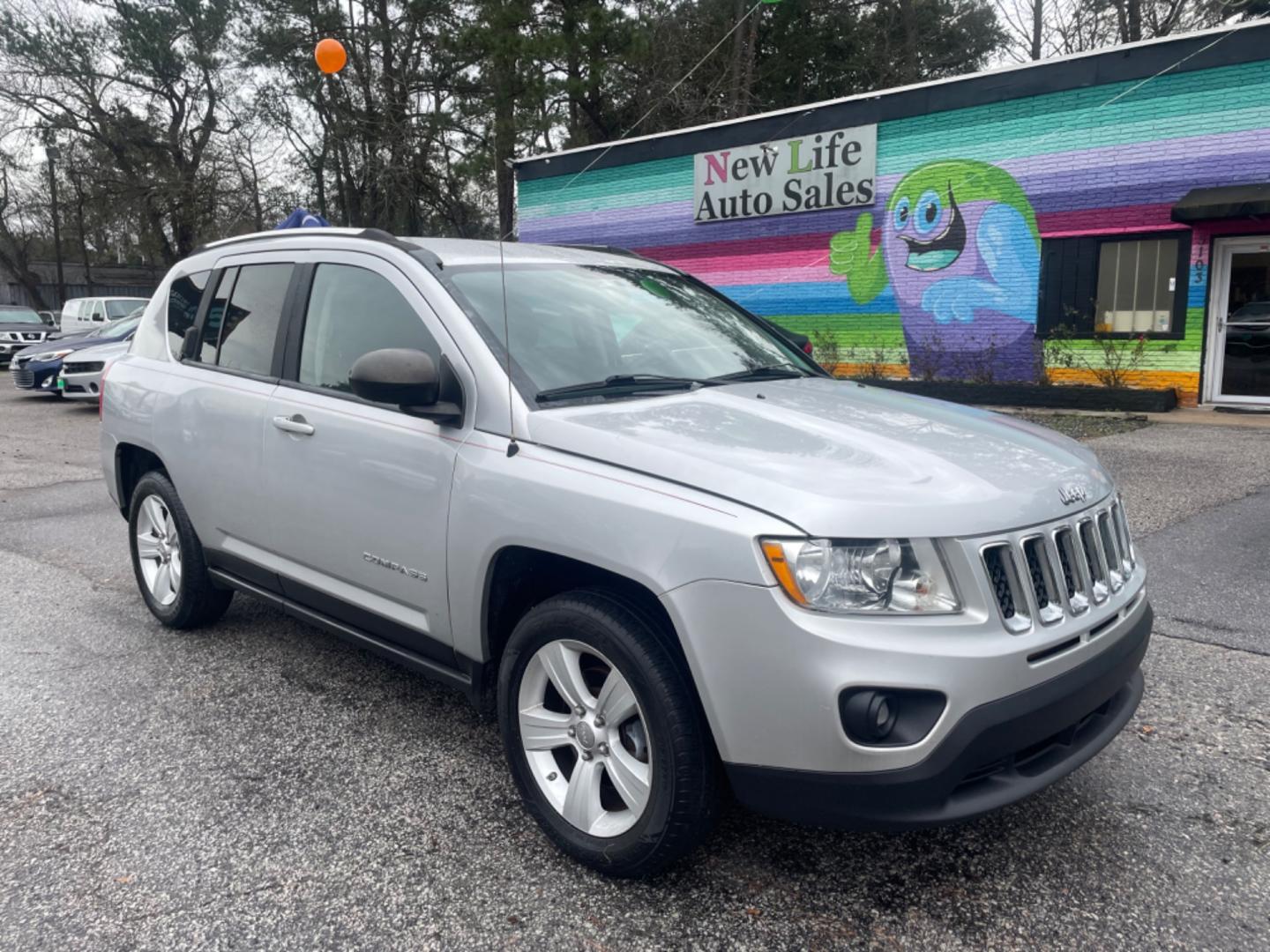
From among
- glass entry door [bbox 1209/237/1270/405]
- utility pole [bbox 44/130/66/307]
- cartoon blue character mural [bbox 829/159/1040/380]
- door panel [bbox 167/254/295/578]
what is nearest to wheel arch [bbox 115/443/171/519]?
door panel [bbox 167/254/295/578]

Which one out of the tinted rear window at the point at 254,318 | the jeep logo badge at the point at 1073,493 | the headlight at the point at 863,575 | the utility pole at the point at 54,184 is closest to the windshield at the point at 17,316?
the utility pole at the point at 54,184

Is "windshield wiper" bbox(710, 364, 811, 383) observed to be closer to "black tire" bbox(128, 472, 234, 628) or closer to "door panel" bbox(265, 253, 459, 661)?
"door panel" bbox(265, 253, 459, 661)

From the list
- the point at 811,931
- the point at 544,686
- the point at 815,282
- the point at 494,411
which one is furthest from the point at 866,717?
the point at 815,282

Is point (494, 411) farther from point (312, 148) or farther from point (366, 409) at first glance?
point (312, 148)

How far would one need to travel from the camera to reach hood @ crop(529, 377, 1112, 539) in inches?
90.7

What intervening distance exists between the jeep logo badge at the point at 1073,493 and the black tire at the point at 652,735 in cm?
112

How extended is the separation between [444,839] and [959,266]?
46.8ft

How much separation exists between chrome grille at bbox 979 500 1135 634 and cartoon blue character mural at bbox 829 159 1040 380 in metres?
12.9

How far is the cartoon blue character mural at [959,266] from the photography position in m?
14.7

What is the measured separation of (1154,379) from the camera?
44.8 ft

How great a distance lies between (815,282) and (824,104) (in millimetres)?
2893

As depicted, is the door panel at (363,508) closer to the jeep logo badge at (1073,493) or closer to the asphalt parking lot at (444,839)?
the asphalt parking lot at (444,839)

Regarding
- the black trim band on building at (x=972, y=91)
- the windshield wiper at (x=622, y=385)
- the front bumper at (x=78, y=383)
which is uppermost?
the black trim band on building at (x=972, y=91)

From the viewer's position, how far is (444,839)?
2.91m
